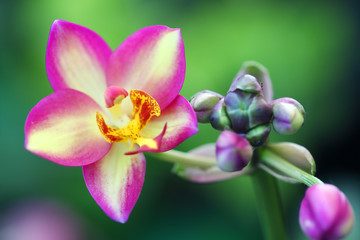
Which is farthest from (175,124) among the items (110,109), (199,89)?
(199,89)

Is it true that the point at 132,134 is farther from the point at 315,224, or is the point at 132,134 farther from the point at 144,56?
the point at 315,224

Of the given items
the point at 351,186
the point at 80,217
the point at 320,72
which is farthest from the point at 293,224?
the point at 80,217

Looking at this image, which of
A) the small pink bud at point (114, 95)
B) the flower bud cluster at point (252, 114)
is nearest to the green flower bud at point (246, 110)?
the flower bud cluster at point (252, 114)

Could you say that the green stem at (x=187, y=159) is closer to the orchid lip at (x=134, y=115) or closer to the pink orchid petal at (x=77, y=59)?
the orchid lip at (x=134, y=115)

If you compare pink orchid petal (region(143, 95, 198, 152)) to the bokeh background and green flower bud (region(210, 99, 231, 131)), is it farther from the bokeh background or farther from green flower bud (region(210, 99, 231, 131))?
the bokeh background

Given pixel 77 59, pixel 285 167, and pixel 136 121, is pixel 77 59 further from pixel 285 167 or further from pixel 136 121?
pixel 285 167

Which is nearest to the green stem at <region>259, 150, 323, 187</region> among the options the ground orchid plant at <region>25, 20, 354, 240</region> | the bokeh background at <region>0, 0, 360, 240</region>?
the ground orchid plant at <region>25, 20, 354, 240</region>
